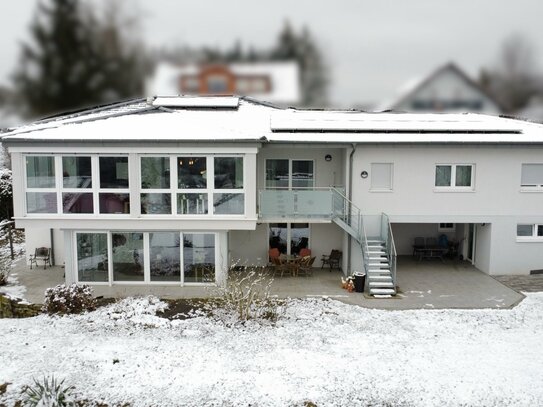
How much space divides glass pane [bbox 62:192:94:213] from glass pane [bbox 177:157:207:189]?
2.99 meters

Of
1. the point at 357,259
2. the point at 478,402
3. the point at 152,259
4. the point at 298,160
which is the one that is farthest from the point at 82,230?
the point at 478,402

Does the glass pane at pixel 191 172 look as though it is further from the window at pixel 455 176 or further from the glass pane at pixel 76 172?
the window at pixel 455 176

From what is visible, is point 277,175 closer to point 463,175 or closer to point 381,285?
point 381,285

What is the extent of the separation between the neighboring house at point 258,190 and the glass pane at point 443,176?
4 centimetres

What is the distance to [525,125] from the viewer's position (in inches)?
796

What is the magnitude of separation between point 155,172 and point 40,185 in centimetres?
376

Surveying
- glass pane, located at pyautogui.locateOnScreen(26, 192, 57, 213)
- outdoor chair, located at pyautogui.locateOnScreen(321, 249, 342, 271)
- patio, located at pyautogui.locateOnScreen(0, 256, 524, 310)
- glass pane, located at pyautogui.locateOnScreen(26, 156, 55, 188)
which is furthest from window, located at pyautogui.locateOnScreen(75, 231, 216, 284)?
outdoor chair, located at pyautogui.locateOnScreen(321, 249, 342, 271)

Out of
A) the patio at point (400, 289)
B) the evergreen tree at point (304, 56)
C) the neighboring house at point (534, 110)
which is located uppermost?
the evergreen tree at point (304, 56)

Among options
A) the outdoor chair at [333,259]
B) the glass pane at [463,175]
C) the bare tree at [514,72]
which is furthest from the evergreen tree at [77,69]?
the bare tree at [514,72]

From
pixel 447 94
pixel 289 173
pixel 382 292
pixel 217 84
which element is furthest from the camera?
pixel 217 84

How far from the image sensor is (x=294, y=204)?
54.4ft

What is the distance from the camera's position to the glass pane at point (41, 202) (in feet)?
51.6

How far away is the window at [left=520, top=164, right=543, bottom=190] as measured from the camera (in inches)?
694

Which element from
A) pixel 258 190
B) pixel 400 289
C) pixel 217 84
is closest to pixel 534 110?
pixel 400 289
